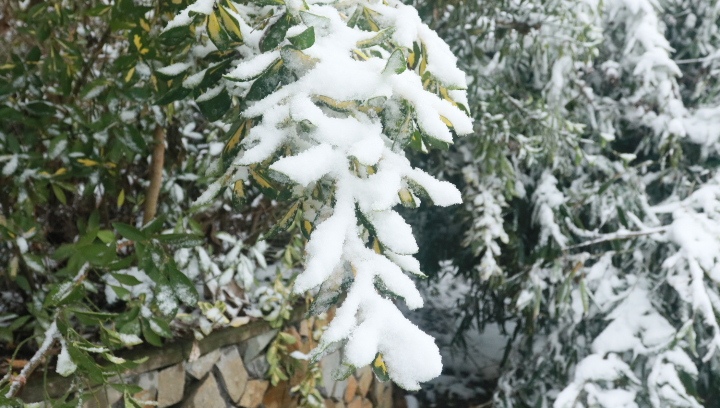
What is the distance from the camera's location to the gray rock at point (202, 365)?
175 cm

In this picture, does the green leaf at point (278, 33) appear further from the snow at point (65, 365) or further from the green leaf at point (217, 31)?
the snow at point (65, 365)

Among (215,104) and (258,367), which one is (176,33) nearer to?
(215,104)

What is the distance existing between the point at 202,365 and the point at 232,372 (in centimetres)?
15

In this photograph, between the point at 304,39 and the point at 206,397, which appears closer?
the point at 304,39

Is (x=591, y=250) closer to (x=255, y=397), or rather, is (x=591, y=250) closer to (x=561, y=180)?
(x=561, y=180)

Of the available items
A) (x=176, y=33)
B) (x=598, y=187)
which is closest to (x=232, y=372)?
(x=176, y=33)

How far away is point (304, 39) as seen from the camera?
57cm

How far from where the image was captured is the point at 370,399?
280 cm

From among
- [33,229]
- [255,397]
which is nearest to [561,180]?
[255,397]

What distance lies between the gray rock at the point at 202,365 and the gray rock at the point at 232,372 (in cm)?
3

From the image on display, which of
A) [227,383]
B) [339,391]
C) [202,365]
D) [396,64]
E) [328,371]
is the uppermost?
[396,64]

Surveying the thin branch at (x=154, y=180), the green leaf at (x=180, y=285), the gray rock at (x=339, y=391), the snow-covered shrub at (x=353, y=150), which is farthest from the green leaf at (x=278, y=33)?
the gray rock at (x=339, y=391)

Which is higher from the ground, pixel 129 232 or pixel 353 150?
pixel 353 150

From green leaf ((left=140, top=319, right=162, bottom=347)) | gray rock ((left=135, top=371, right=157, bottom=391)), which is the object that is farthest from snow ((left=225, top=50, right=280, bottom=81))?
gray rock ((left=135, top=371, right=157, bottom=391))
